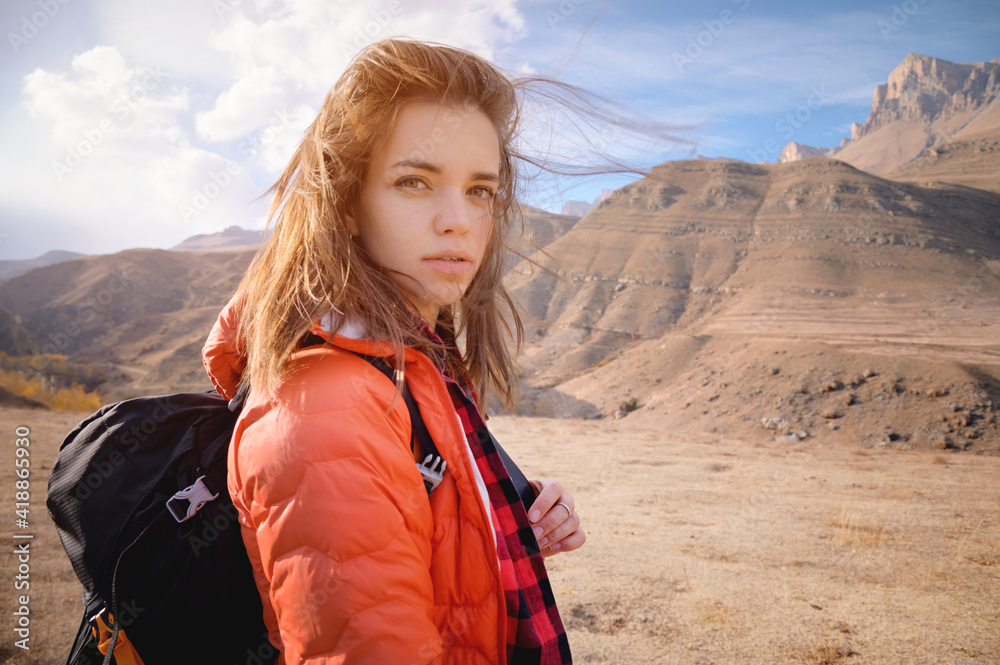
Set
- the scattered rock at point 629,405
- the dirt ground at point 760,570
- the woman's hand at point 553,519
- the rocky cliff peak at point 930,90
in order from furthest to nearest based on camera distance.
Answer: the rocky cliff peak at point 930,90
the scattered rock at point 629,405
the dirt ground at point 760,570
the woman's hand at point 553,519

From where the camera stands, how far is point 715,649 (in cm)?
284

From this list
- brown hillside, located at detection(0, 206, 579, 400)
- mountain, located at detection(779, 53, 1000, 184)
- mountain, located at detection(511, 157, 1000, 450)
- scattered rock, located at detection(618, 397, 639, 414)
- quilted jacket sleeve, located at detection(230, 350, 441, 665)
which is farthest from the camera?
mountain, located at detection(779, 53, 1000, 184)

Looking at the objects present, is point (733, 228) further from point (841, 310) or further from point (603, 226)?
point (841, 310)

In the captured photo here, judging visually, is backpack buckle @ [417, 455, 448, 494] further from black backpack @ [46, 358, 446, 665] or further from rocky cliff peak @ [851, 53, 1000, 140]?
rocky cliff peak @ [851, 53, 1000, 140]

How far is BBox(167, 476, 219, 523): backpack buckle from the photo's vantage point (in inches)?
43.4

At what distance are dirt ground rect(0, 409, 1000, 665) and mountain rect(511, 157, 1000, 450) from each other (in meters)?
2.32

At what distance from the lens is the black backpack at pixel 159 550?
1.06m

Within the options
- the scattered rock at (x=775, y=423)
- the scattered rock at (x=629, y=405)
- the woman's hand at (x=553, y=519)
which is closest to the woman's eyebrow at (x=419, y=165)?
the woman's hand at (x=553, y=519)

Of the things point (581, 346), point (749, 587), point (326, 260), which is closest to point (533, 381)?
point (581, 346)

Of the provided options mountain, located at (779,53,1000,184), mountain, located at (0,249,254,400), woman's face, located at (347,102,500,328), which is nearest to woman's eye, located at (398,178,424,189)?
woman's face, located at (347,102,500,328)

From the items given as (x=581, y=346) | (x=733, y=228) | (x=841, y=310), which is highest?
(x=733, y=228)

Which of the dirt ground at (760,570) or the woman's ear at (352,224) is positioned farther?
the dirt ground at (760,570)

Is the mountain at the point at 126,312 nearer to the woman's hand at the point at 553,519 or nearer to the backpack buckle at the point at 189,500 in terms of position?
the backpack buckle at the point at 189,500

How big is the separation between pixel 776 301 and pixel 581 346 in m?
12.6
